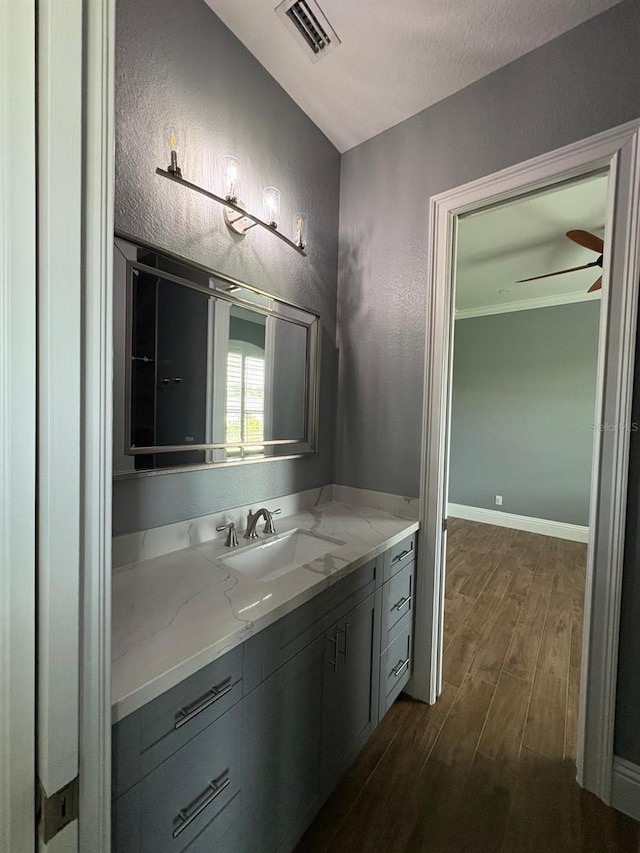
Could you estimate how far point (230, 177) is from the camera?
1.35 m

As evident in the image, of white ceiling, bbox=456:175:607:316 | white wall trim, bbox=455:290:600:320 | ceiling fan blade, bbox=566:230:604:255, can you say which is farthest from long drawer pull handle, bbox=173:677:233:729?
white wall trim, bbox=455:290:600:320

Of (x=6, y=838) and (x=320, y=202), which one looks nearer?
(x=6, y=838)

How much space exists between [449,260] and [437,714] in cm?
220

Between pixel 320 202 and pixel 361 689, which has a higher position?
pixel 320 202

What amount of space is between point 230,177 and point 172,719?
1681 millimetres

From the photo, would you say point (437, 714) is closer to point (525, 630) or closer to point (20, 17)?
point (525, 630)

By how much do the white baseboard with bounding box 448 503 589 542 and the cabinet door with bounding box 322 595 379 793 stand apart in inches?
141

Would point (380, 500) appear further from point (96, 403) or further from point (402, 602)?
point (96, 403)

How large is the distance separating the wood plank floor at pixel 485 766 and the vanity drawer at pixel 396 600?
46cm

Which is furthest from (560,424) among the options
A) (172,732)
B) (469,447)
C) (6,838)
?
(6,838)

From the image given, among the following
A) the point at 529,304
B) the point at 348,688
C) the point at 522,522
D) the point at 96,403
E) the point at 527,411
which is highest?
the point at 529,304

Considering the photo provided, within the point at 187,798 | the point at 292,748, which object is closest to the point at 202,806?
the point at 187,798

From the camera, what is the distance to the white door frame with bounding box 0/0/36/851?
42cm

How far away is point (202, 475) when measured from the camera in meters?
1.41
